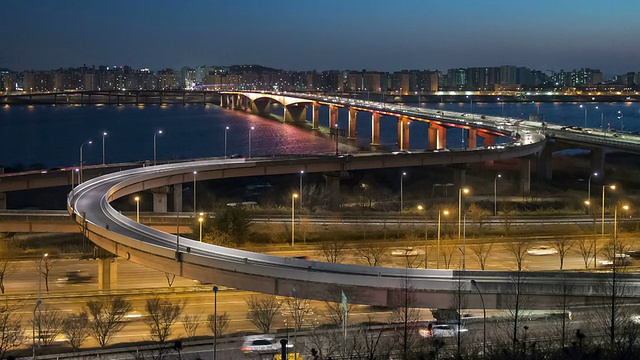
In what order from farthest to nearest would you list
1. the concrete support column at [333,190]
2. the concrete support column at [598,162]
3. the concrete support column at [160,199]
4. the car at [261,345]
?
the concrete support column at [598,162] < the concrete support column at [333,190] < the concrete support column at [160,199] < the car at [261,345]

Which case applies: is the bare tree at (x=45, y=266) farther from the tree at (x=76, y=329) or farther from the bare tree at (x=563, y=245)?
the bare tree at (x=563, y=245)

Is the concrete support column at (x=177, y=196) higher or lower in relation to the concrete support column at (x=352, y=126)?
lower

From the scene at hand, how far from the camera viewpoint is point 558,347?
24.1ft

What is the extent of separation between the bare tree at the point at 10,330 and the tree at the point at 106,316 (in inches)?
27.8

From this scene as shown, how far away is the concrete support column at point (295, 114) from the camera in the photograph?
5206 centimetres

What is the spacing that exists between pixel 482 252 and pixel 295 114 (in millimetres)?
39576

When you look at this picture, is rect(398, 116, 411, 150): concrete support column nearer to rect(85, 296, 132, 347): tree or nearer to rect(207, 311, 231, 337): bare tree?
rect(85, 296, 132, 347): tree

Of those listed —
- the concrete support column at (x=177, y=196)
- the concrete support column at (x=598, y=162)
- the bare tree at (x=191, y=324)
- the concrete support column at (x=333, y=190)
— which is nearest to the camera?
the bare tree at (x=191, y=324)

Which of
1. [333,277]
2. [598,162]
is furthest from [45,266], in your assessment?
[598,162]

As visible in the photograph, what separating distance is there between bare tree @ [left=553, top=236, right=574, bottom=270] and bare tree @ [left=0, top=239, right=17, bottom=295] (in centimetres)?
804

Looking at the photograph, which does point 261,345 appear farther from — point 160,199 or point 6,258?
point 160,199

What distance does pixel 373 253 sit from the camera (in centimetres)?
1221

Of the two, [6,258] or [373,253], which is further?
[6,258]

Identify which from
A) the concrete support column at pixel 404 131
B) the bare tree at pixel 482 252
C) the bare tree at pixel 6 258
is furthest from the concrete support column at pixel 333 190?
the concrete support column at pixel 404 131
